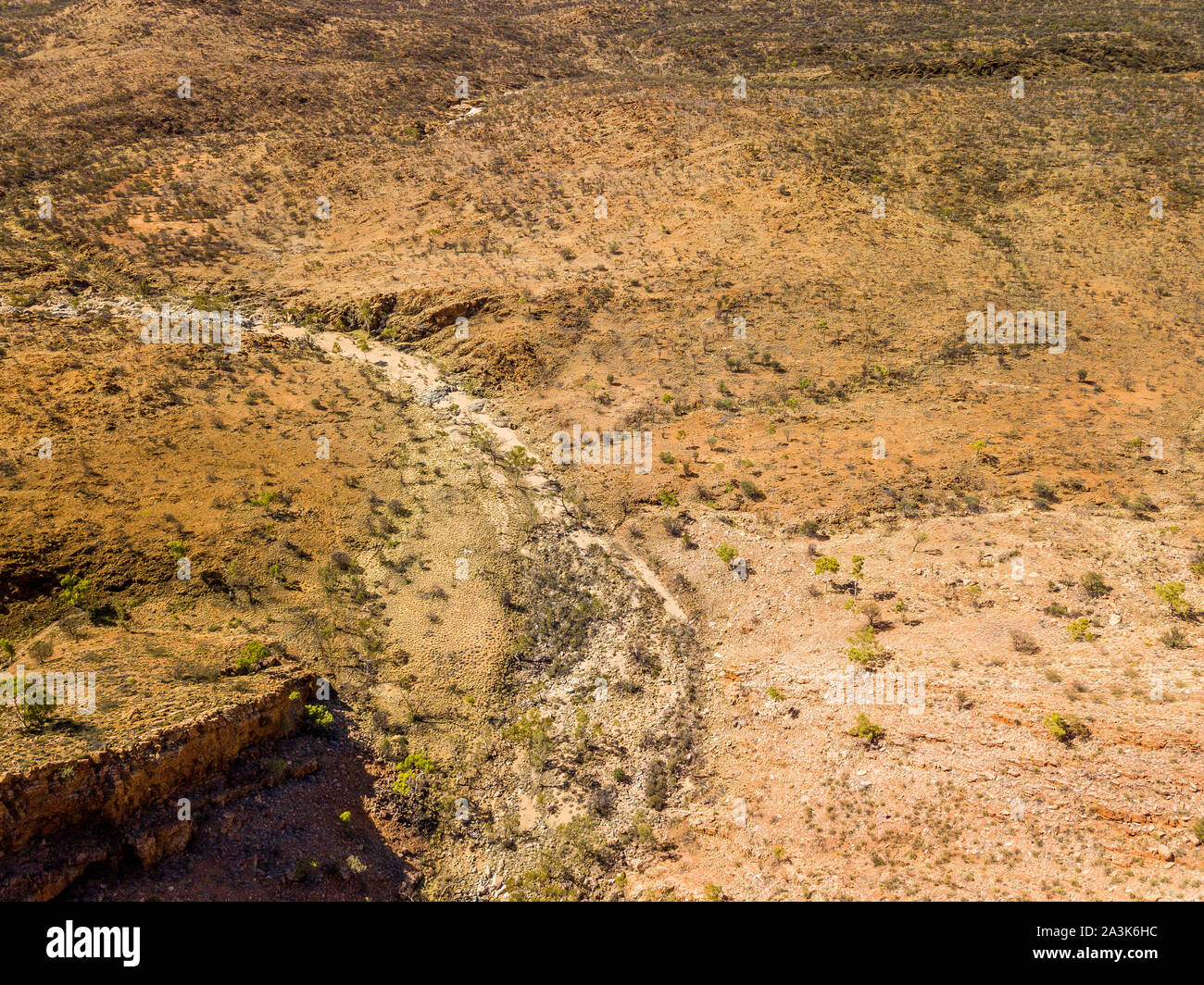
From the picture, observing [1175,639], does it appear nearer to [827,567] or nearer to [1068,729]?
[1068,729]

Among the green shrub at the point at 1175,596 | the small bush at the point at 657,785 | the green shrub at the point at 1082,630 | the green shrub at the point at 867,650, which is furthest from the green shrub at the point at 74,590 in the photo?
the green shrub at the point at 1175,596

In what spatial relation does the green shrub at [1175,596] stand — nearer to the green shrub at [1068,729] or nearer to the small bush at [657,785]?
the green shrub at [1068,729]

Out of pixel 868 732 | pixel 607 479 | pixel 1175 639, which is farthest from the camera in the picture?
pixel 607 479

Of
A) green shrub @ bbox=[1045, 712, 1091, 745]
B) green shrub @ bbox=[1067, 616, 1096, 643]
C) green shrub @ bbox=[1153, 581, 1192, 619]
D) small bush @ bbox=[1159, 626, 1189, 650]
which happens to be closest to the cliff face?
green shrub @ bbox=[1045, 712, 1091, 745]

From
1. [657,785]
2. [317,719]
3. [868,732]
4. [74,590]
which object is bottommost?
[657,785]

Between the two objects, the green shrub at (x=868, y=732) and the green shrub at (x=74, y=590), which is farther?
the green shrub at (x=74, y=590)

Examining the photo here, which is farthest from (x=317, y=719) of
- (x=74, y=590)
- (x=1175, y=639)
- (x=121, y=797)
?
(x=1175, y=639)

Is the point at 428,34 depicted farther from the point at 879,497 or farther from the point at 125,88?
the point at 879,497
